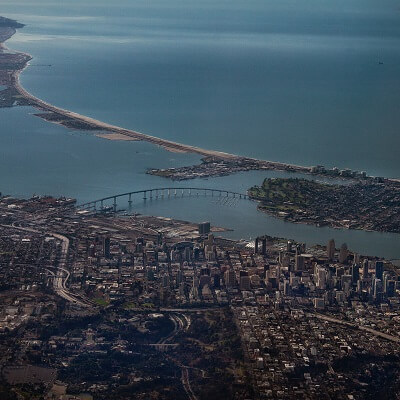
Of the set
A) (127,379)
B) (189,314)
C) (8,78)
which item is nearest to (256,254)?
(189,314)

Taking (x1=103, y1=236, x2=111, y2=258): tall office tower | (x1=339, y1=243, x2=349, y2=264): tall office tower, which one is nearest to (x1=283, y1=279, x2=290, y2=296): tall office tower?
(x1=339, y1=243, x2=349, y2=264): tall office tower

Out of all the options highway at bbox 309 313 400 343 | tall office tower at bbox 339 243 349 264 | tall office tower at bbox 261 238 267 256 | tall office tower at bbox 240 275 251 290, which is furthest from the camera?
tall office tower at bbox 261 238 267 256

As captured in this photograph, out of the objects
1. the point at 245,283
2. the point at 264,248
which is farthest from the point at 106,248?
the point at 245,283

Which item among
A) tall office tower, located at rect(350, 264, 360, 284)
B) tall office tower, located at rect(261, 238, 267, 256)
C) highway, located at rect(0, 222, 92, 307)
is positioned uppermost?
tall office tower, located at rect(350, 264, 360, 284)

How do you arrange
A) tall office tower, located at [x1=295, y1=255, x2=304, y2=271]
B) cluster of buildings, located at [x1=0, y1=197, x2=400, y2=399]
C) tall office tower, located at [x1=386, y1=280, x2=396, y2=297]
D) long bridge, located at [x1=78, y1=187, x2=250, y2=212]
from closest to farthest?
1. cluster of buildings, located at [x1=0, y1=197, x2=400, y2=399]
2. tall office tower, located at [x1=386, y1=280, x2=396, y2=297]
3. tall office tower, located at [x1=295, y1=255, x2=304, y2=271]
4. long bridge, located at [x1=78, y1=187, x2=250, y2=212]

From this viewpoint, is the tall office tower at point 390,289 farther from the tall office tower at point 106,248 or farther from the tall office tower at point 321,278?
the tall office tower at point 106,248

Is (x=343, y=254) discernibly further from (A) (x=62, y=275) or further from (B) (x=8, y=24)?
(B) (x=8, y=24)

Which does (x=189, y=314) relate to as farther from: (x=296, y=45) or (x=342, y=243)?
(x=296, y=45)

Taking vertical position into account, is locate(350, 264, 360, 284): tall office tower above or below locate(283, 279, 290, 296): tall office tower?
above

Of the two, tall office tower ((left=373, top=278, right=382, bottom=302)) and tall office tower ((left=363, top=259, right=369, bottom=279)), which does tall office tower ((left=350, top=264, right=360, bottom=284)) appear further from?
tall office tower ((left=373, top=278, right=382, bottom=302))
